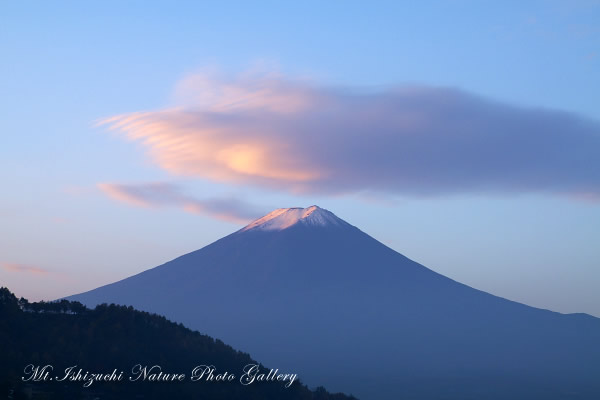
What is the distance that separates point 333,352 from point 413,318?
97.2 feet

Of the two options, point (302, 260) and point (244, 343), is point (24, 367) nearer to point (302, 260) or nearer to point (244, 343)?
point (244, 343)

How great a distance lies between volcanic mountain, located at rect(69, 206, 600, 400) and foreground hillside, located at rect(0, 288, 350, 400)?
197ft

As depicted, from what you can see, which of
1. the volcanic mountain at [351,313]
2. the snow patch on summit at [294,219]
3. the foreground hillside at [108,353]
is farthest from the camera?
the snow patch on summit at [294,219]

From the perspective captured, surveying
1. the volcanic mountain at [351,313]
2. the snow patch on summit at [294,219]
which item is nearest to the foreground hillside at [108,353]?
the volcanic mountain at [351,313]

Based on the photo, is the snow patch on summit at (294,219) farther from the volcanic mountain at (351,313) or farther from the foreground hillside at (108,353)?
the foreground hillside at (108,353)

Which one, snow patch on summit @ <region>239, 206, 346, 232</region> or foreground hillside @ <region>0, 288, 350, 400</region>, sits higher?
snow patch on summit @ <region>239, 206, 346, 232</region>

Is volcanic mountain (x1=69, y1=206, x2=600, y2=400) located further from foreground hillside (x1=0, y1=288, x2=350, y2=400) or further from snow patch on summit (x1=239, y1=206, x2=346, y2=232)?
foreground hillside (x1=0, y1=288, x2=350, y2=400)

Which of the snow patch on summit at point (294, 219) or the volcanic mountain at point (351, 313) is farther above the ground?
the snow patch on summit at point (294, 219)

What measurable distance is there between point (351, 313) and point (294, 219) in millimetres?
25658

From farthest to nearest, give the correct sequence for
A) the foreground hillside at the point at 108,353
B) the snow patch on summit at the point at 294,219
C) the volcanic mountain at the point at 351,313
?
the snow patch on summit at the point at 294,219, the volcanic mountain at the point at 351,313, the foreground hillside at the point at 108,353

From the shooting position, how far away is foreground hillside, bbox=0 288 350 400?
4166cm

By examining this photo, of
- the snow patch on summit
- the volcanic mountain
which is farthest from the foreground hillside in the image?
the snow patch on summit

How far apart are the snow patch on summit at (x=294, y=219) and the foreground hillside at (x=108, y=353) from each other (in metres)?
116

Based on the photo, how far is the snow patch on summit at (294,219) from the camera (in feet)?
567
